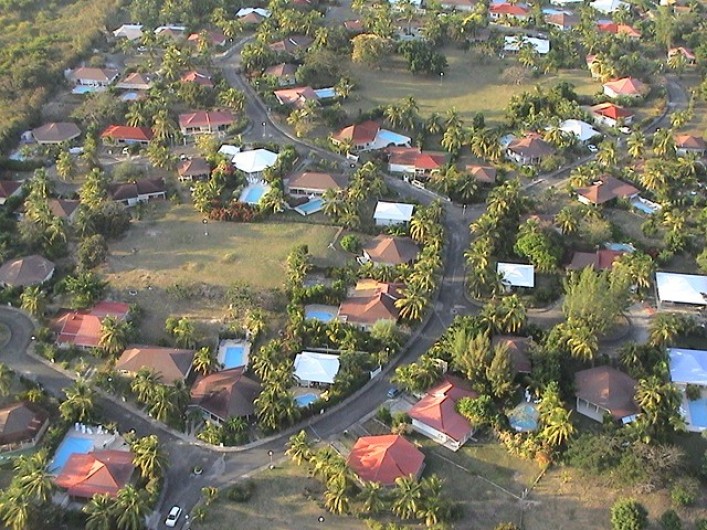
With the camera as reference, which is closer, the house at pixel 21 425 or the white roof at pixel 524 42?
the house at pixel 21 425

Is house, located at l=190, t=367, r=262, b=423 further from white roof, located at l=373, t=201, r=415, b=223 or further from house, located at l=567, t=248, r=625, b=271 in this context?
house, located at l=567, t=248, r=625, b=271

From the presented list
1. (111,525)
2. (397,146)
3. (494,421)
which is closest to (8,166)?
(397,146)

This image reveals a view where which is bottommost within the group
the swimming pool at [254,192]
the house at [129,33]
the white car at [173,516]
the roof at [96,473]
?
the white car at [173,516]

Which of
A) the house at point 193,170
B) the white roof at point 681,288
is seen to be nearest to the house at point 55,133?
the house at point 193,170

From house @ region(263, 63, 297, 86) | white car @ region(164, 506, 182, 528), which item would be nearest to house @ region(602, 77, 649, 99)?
house @ region(263, 63, 297, 86)

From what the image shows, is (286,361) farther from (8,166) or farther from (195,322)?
(8,166)

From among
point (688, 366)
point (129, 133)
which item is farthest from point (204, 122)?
point (688, 366)

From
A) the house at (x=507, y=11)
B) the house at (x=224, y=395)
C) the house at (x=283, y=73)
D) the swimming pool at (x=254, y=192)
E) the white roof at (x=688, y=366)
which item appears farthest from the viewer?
the house at (x=507, y=11)

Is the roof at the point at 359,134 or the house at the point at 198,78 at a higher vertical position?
the house at the point at 198,78

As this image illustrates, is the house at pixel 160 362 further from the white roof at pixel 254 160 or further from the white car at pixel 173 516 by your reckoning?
the white roof at pixel 254 160
